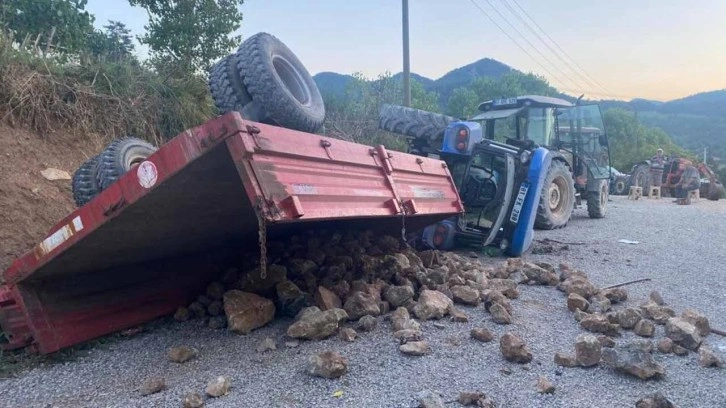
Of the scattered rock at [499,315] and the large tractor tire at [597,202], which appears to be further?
the large tractor tire at [597,202]

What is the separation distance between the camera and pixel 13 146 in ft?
18.8

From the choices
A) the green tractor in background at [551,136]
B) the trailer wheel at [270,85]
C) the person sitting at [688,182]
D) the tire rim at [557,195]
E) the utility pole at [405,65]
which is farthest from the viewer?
the person sitting at [688,182]

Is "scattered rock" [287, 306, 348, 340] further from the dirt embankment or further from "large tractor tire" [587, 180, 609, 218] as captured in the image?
"large tractor tire" [587, 180, 609, 218]

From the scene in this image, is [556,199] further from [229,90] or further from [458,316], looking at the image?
[229,90]

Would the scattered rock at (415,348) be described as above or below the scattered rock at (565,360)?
above

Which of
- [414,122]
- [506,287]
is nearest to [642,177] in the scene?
[414,122]

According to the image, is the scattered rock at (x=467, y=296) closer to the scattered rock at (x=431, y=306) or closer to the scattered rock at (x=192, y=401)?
the scattered rock at (x=431, y=306)

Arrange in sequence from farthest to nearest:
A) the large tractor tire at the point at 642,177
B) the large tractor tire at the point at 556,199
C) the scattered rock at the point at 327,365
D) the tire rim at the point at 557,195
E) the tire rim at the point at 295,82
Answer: the large tractor tire at the point at 642,177 → the tire rim at the point at 557,195 → the large tractor tire at the point at 556,199 → the tire rim at the point at 295,82 → the scattered rock at the point at 327,365

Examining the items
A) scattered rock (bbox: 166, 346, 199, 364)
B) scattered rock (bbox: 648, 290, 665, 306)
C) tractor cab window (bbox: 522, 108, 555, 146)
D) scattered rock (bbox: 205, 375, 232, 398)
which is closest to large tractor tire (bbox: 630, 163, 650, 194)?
tractor cab window (bbox: 522, 108, 555, 146)

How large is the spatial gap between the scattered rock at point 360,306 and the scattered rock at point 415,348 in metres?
0.51

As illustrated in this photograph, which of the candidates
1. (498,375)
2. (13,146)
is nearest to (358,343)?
(498,375)

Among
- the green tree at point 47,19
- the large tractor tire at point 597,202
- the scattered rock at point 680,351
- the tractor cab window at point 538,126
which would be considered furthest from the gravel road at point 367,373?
the green tree at point 47,19

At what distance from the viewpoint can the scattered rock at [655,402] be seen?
2.47m

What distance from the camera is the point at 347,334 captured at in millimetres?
3334
